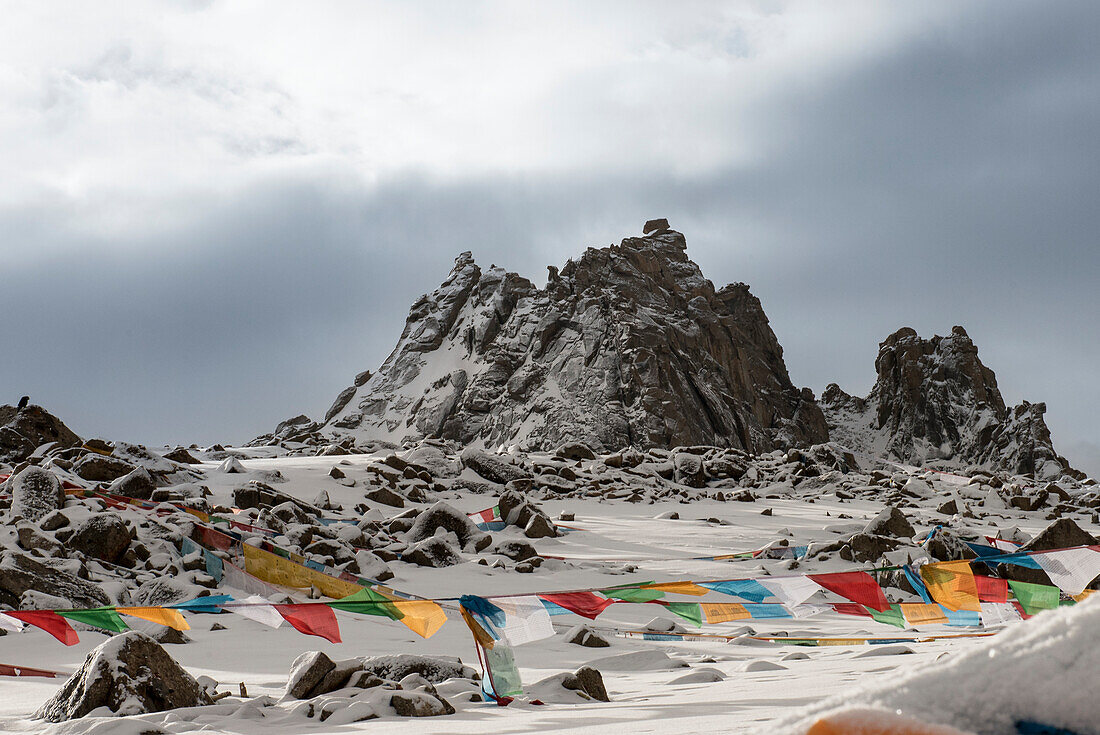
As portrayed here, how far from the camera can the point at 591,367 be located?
2650 inches

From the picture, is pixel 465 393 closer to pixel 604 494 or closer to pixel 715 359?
pixel 715 359

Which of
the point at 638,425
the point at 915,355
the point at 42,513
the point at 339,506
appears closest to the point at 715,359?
the point at 638,425

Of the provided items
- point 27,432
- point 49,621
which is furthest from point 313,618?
point 27,432

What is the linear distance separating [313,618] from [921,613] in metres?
4.59

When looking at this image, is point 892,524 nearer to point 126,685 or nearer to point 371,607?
point 371,607

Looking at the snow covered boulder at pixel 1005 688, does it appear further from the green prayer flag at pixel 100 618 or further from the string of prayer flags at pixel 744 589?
the green prayer flag at pixel 100 618

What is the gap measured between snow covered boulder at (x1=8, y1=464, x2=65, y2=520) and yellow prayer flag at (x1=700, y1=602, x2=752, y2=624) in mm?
7800

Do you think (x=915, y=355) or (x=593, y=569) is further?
(x=915, y=355)

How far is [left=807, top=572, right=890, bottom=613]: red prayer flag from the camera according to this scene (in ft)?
20.1

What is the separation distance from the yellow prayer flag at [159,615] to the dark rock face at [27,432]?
60.7 ft

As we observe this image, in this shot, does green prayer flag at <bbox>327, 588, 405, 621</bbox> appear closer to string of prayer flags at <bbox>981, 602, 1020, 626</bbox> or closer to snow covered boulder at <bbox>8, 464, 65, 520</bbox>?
string of prayer flags at <bbox>981, 602, 1020, 626</bbox>

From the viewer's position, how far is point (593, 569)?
10430 millimetres

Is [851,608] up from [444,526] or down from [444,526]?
down

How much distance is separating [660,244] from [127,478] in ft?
256
